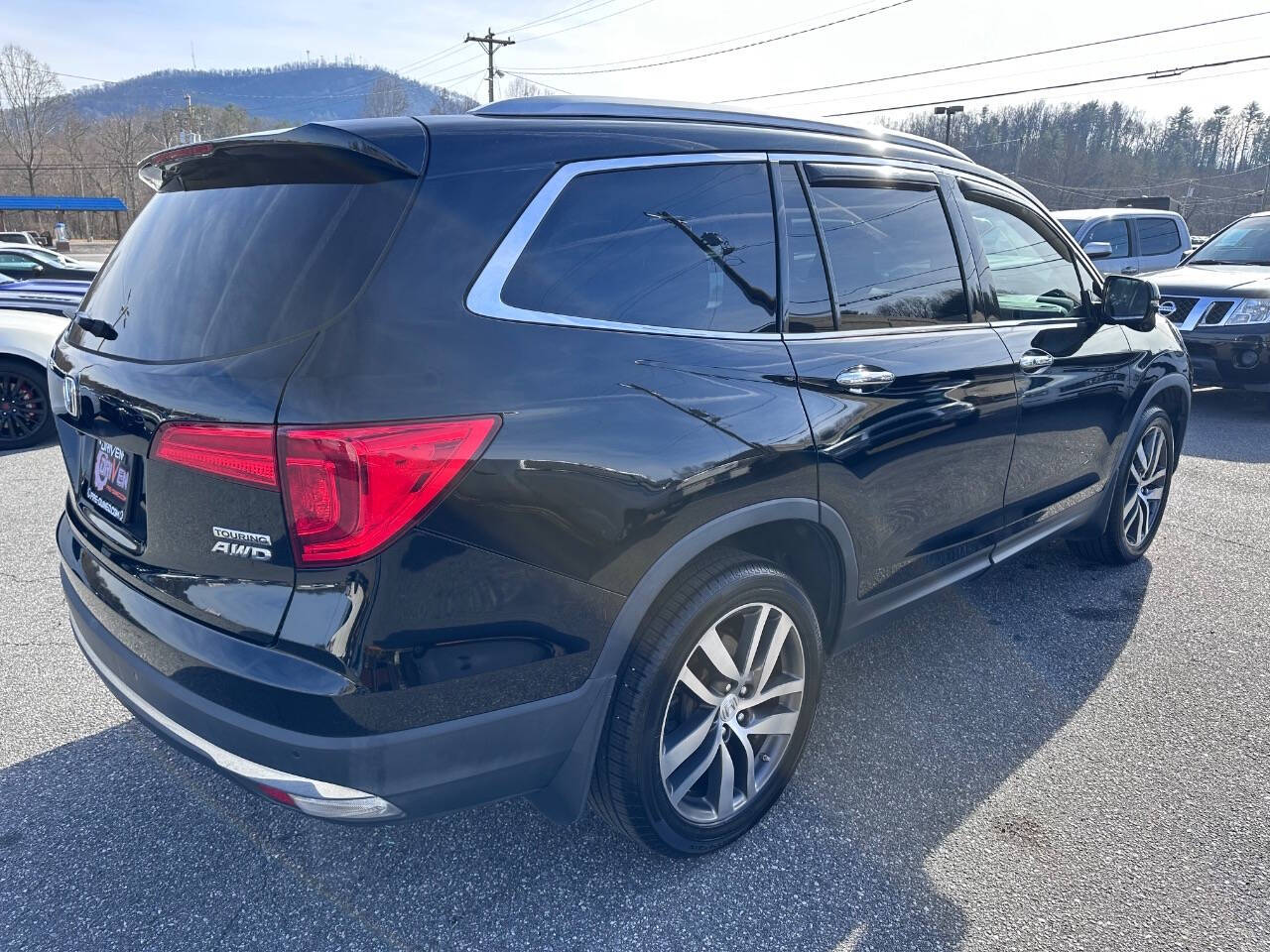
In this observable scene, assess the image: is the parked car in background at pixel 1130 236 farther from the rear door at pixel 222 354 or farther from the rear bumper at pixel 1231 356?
the rear door at pixel 222 354

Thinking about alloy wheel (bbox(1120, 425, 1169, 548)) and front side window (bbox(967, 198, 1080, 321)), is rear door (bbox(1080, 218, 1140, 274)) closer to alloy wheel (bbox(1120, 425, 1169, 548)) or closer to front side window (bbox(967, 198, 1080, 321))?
alloy wheel (bbox(1120, 425, 1169, 548))

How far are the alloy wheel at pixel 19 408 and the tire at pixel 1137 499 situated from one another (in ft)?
23.9

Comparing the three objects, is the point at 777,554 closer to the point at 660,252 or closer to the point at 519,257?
the point at 660,252

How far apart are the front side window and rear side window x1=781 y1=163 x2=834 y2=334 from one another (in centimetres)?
99

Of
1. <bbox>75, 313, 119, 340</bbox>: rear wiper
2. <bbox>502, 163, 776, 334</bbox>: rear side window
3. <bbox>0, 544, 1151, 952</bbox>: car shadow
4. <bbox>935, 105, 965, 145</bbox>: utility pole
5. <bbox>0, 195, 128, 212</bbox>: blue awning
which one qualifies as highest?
<bbox>935, 105, 965, 145</bbox>: utility pole

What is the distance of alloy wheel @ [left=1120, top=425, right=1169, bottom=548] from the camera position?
4.26m

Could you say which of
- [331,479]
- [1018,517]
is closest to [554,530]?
[331,479]

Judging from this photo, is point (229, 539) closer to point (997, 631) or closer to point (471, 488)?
point (471, 488)

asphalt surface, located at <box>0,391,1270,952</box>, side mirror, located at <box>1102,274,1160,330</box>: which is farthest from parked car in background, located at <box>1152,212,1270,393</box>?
asphalt surface, located at <box>0,391,1270,952</box>

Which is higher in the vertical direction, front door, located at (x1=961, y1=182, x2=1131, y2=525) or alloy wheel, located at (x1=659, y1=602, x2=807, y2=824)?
front door, located at (x1=961, y1=182, x2=1131, y2=525)

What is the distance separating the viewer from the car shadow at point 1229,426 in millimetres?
6914

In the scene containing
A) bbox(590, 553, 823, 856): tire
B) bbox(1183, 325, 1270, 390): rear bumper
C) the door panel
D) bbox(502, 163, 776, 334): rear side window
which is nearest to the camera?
bbox(502, 163, 776, 334): rear side window

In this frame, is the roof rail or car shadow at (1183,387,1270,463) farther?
car shadow at (1183,387,1270,463)

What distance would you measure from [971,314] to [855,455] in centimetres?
96
